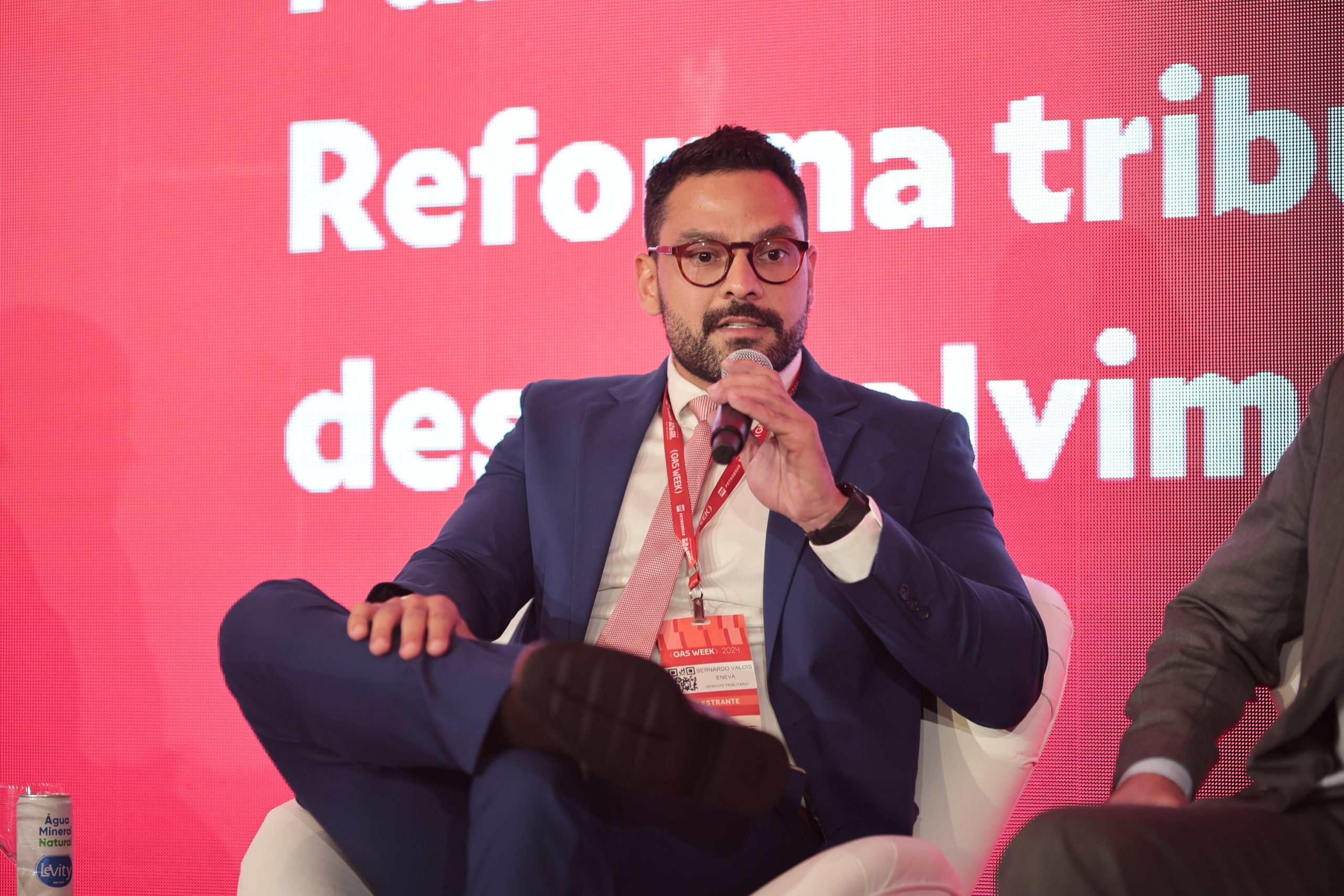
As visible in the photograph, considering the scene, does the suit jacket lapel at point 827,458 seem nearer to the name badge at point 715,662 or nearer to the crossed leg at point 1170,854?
the name badge at point 715,662

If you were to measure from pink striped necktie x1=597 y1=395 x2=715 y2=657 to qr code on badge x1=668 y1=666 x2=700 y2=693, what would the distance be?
58mm

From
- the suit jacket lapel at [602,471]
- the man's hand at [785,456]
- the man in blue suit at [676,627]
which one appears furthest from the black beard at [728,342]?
the man's hand at [785,456]

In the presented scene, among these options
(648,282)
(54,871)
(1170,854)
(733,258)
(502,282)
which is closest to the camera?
(1170,854)

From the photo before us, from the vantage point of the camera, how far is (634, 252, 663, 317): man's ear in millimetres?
2311

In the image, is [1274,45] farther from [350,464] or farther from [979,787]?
[350,464]

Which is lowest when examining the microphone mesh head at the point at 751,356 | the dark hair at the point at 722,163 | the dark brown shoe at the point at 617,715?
the dark brown shoe at the point at 617,715

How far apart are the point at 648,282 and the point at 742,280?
0.31m

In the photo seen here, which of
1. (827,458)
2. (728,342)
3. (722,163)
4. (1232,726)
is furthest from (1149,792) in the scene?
(722,163)

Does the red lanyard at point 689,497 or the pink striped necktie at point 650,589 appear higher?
the red lanyard at point 689,497

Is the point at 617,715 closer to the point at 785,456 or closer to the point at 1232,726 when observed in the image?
the point at 785,456

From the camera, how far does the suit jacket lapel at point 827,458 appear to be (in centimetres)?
190

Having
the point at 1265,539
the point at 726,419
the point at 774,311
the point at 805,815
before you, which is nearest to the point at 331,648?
the point at 726,419

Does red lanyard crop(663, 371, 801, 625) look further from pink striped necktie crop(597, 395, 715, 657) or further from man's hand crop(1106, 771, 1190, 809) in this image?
man's hand crop(1106, 771, 1190, 809)

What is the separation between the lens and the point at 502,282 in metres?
3.23
